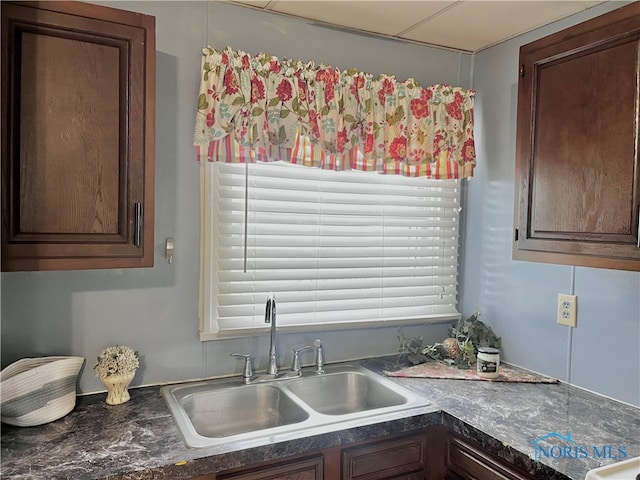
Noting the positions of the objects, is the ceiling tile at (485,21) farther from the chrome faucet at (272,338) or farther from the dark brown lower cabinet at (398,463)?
the dark brown lower cabinet at (398,463)

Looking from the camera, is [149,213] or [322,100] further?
[322,100]

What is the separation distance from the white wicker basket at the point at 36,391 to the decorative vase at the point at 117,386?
10 cm

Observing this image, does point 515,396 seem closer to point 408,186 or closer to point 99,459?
point 408,186

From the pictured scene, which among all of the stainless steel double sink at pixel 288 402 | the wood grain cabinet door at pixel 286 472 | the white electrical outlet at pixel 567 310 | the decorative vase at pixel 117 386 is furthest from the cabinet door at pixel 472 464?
the decorative vase at pixel 117 386

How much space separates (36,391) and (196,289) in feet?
2.03

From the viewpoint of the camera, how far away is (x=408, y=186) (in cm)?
228

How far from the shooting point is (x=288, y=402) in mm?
1788

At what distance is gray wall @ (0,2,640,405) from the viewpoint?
5.58ft

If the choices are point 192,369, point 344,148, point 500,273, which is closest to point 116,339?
point 192,369

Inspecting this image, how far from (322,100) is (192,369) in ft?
3.85

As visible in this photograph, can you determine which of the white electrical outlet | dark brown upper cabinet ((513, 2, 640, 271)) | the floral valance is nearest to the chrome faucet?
the floral valance

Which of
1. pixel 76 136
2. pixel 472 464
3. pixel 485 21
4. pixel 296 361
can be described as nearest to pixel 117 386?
pixel 296 361

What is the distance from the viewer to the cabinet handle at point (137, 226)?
1466mm

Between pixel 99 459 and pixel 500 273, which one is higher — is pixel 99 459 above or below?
below
